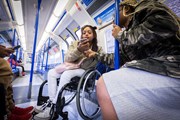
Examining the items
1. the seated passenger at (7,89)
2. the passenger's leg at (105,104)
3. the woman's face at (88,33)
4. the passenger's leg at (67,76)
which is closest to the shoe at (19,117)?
the seated passenger at (7,89)

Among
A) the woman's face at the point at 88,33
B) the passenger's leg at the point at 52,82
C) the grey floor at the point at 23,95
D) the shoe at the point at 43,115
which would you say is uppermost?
the woman's face at the point at 88,33

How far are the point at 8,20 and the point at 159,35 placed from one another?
16.1 feet

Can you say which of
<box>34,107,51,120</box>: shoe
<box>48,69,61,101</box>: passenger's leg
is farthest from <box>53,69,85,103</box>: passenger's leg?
<box>34,107,51,120</box>: shoe

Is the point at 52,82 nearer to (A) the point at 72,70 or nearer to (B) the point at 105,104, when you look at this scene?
(A) the point at 72,70

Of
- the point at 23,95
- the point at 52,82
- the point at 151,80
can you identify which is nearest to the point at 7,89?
the point at 52,82

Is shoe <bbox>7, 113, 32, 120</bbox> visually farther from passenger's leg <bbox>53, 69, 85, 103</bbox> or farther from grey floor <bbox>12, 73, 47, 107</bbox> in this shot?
grey floor <bbox>12, 73, 47, 107</bbox>

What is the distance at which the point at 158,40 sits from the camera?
542 mm

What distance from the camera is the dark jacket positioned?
1.62ft

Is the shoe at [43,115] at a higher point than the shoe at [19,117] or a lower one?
higher

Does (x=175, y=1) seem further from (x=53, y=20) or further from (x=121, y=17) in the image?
(x=53, y=20)

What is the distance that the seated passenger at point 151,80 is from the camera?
47cm

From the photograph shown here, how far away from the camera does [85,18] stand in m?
3.01

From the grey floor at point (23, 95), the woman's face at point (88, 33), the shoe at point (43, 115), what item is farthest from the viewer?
the grey floor at point (23, 95)

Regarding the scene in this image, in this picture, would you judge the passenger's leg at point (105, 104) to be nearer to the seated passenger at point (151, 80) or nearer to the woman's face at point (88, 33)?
the seated passenger at point (151, 80)
